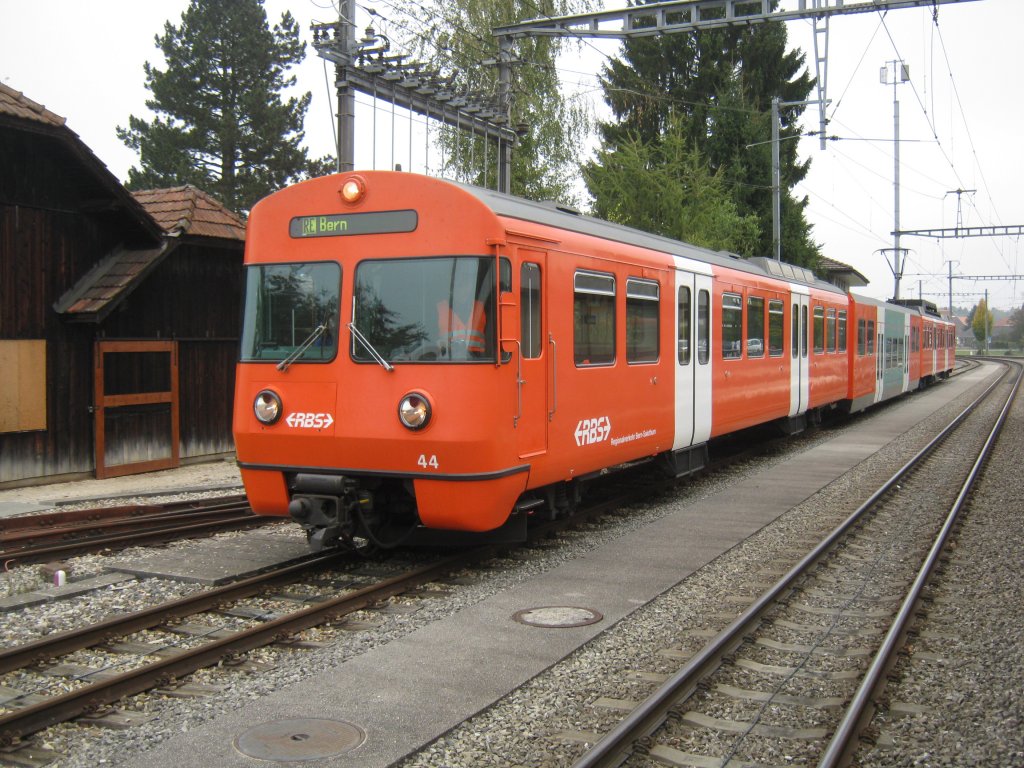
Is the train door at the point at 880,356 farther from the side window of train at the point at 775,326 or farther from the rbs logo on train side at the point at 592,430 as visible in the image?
the rbs logo on train side at the point at 592,430

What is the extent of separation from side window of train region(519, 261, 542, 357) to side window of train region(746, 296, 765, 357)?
6.40 meters

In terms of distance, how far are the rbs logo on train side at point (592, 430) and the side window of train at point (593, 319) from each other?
1.68 ft

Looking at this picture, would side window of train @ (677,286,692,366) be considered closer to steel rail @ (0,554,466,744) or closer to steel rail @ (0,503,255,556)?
steel rail @ (0,554,466,744)

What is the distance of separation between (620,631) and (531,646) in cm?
67

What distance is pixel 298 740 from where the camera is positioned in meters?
4.45

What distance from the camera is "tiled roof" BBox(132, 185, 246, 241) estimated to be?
14695 mm

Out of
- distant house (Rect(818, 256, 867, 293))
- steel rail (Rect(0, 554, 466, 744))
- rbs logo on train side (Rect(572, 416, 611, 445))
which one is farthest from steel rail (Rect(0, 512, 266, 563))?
distant house (Rect(818, 256, 867, 293))

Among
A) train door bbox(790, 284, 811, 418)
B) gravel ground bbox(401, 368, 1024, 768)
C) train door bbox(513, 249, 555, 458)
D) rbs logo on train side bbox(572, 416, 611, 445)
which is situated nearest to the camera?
gravel ground bbox(401, 368, 1024, 768)

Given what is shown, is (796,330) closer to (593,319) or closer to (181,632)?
(593,319)

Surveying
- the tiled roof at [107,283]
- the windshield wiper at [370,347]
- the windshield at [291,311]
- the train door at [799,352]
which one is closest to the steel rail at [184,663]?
the windshield wiper at [370,347]

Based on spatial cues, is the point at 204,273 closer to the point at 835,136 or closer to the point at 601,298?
the point at 601,298

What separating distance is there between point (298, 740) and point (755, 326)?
10.6 m

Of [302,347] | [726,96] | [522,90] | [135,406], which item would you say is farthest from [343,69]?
[726,96]

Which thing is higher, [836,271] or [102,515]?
[836,271]
